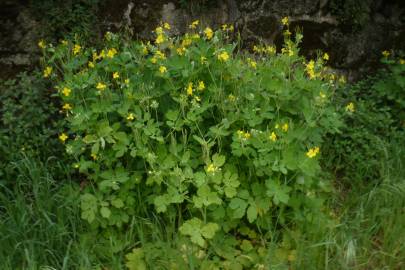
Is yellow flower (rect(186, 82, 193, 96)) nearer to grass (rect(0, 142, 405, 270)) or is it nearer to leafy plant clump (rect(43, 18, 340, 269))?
leafy plant clump (rect(43, 18, 340, 269))

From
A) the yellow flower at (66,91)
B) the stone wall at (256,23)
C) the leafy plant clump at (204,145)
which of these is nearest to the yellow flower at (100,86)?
the leafy plant clump at (204,145)

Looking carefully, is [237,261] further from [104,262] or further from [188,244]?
[104,262]

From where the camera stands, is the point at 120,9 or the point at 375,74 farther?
the point at 375,74

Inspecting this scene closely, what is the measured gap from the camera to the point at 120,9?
4070mm

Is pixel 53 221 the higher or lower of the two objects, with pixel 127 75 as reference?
lower

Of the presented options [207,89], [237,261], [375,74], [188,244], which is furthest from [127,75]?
[375,74]

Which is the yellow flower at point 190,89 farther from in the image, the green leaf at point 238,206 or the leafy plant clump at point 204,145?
the green leaf at point 238,206

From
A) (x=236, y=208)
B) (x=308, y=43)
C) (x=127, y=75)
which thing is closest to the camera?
(x=236, y=208)

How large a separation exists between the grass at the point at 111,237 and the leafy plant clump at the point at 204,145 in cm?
11

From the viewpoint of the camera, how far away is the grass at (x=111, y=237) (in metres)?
2.84

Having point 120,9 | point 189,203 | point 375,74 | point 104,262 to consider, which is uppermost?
point 120,9

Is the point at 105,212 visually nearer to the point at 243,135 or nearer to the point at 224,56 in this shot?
the point at 243,135

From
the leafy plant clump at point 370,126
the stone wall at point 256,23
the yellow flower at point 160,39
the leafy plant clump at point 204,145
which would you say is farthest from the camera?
the stone wall at point 256,23

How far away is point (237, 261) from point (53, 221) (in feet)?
3.88
